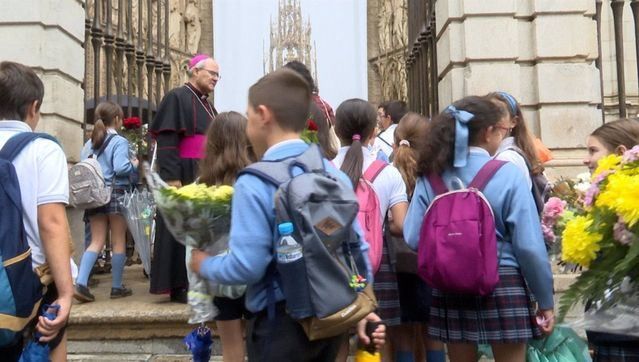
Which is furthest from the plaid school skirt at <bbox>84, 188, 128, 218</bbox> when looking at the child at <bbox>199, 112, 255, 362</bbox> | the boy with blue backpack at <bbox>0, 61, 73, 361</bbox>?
the boy with blue backpack at <bbox>0, 61, 73, 361</bbox>

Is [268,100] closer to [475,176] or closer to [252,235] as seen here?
[252,235]

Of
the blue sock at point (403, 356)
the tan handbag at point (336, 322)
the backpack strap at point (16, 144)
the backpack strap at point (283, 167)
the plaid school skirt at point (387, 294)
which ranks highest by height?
the backpack strap at point (16, 144)

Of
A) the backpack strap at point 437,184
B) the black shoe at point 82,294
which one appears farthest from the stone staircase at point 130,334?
the backpack strap at point 437,184

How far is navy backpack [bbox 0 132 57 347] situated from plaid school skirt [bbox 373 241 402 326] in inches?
86.7

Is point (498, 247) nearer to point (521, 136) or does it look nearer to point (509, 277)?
point (509, 277)

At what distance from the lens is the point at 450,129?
3.57m

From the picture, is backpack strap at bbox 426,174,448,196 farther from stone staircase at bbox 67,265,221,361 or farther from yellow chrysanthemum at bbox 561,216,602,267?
stone staircase at bbox 67,265,221,361

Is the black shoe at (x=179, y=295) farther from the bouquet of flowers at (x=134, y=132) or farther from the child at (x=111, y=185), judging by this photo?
the bouquet of flowers at (x=134, y=132)

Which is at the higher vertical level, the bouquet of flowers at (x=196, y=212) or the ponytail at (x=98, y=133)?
the ponytail at (x=98, y=133)

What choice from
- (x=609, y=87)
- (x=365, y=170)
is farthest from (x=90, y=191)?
(x=609, y=87)

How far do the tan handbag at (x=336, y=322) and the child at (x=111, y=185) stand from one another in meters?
4.05

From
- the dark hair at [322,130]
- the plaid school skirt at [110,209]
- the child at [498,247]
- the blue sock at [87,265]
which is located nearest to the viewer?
the child at [498,247]

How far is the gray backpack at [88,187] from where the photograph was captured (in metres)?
6.28

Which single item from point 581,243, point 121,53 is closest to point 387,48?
point 121,53
